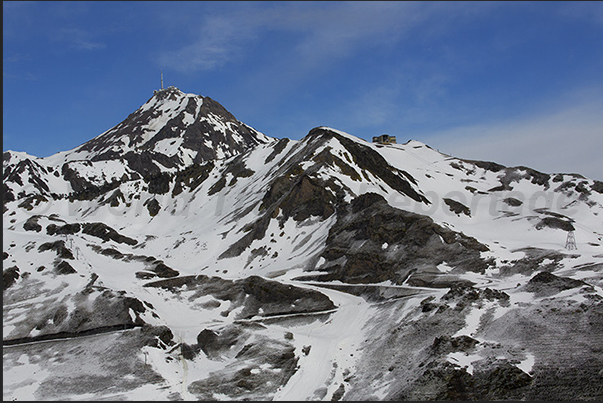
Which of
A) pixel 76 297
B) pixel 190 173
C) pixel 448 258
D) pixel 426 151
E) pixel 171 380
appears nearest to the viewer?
pixel 171 380

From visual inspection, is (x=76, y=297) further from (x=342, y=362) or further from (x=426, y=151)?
(x=426, y=151)

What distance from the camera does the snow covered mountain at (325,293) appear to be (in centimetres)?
4122

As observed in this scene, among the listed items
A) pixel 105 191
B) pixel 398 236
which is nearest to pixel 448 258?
pixel 398 236

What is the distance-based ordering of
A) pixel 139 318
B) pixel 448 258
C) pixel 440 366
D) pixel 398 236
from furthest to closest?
pixel 398 236 < pixel 448 258 < pixel 139 318 < pixel 440 366

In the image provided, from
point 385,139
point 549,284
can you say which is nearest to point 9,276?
point 549,284

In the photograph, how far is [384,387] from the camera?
39719 mm

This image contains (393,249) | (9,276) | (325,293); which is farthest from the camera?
(393,249)

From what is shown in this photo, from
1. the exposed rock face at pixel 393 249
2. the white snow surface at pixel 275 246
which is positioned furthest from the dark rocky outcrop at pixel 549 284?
the exposed rock face at pixel 393 249

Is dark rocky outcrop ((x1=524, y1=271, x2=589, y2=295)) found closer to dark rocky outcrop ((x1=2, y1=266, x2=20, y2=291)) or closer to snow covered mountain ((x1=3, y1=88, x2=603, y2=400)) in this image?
snow covered mountain ((x1=3, y1=88, x2=603, y2=400))

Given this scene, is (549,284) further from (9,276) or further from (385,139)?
(385,139)

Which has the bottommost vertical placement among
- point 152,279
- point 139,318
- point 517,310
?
point 517,310

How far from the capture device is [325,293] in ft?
235

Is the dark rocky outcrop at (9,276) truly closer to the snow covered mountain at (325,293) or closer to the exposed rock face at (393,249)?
the snow covered mountain at (325,293)

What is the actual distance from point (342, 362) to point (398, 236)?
1476 inches
